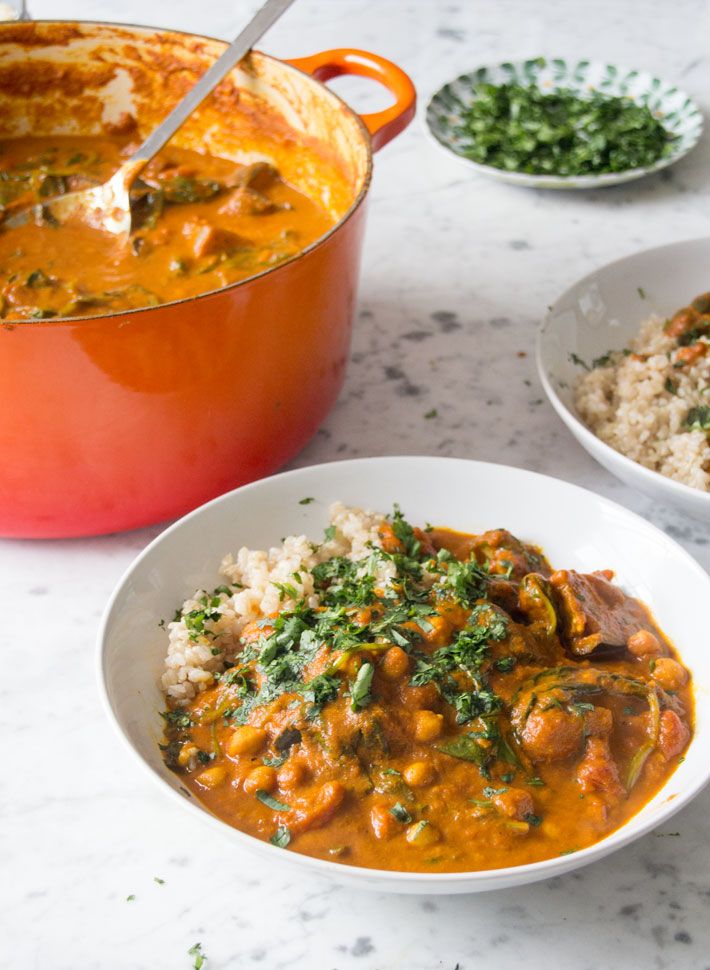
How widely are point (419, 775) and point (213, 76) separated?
1.71m

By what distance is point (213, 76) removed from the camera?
2613 mm

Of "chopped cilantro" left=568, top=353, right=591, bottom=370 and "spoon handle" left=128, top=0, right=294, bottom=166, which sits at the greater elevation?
"spoon handle" left=128, top=0, right=294, bottom=166

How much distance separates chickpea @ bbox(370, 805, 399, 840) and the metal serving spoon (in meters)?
1.53

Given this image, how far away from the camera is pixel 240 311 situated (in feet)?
6.71

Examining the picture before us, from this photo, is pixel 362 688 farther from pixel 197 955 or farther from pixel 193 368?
pixel 193 368

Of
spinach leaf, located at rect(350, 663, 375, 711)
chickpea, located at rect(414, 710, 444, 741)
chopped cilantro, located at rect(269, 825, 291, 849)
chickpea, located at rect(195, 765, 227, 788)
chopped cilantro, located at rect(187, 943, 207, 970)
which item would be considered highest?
spinach leaf, located at rect(350, 663, 375, 711)

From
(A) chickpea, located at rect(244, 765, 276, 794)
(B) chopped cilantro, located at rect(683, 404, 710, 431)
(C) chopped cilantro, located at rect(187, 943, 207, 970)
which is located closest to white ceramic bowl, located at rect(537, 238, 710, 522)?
(B) chopped cilantro, located at rect(683, 404, 710, 431)

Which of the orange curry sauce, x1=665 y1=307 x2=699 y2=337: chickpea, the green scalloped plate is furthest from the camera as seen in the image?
the green scalloped plate

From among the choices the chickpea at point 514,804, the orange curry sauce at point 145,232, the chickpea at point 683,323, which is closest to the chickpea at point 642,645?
the chickpea at point 514,804

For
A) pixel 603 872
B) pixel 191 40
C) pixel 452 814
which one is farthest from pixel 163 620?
pixel 191 40

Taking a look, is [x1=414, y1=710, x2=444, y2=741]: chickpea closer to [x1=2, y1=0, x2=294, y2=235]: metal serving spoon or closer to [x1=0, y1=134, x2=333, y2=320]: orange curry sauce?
[x1=0, y1=134, x2=333, y2=320]: orange curry sauce

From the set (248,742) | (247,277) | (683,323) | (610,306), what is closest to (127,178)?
(247,277)

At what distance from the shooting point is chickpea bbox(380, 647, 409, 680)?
5.74 ft

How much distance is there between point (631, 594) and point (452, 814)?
65cm
